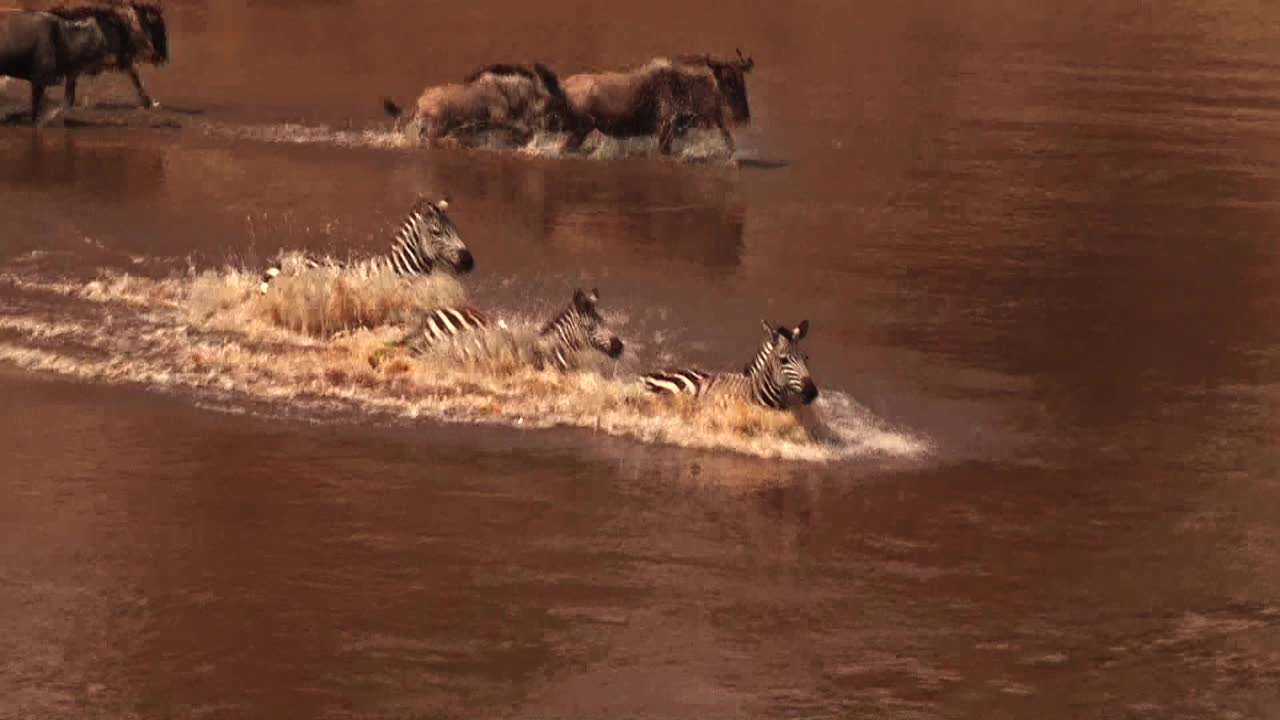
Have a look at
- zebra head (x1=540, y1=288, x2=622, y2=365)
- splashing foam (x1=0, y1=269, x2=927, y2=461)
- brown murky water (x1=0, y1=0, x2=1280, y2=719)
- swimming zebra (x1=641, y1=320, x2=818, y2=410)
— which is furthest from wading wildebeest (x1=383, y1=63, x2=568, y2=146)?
swimming zebra (x1=641, y1=320, x2=818, y2=410)

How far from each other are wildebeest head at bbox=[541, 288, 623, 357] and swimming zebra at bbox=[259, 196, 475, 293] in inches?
80.2

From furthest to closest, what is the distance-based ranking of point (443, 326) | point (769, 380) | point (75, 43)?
point (75, 43), point (443, 326), point (769, 380)

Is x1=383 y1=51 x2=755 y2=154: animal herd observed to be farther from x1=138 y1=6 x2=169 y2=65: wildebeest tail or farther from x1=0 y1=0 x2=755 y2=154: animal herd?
x1=138 y1=6 x2=169 y2=65: wildebeest tail

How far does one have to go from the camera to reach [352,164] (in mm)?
21875

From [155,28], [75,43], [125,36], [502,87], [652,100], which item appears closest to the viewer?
[652,100]

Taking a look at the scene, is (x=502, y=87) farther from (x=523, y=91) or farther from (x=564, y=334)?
(x=564, y=334)

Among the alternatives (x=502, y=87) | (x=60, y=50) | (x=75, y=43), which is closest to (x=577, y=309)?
(x=502, y=87)

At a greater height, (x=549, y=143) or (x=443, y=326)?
(x=549, y=143)

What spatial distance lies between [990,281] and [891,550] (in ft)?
24.0

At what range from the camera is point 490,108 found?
75.8 ft

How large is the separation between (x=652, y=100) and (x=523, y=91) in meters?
1.46

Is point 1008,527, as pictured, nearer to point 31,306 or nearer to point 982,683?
point 982,683

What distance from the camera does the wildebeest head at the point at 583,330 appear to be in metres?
13.3

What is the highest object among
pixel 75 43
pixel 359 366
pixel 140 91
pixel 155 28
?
pixel 155 28
